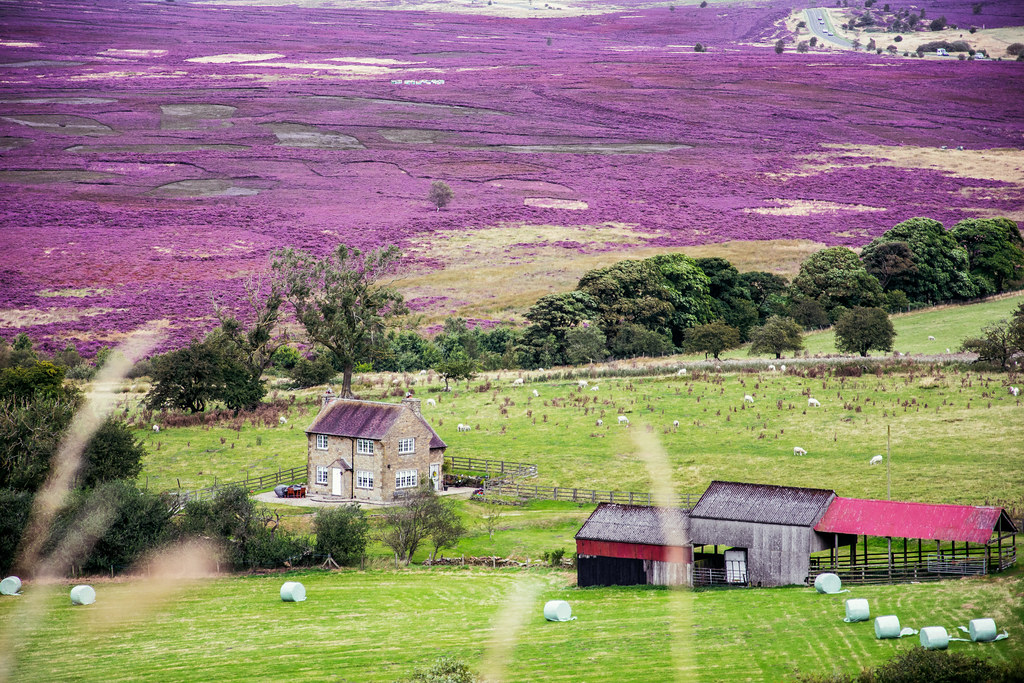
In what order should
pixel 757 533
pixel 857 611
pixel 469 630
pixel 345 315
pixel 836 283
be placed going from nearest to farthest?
pixel 857 611, pixel 469 630, pixel 757 533, pixel 345 315, pixel 836 283

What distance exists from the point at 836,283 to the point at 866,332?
75.4ft

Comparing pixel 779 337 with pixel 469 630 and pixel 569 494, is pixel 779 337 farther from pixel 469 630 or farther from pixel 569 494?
pixel 469 630

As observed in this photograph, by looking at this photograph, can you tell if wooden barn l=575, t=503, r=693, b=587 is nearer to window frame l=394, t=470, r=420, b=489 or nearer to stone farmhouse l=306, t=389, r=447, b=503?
stone farmhouse l=306, t=389, r=447, b=503

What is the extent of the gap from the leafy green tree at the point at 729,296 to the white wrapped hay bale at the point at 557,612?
65.7 metres

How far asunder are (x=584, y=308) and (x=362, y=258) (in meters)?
33.8

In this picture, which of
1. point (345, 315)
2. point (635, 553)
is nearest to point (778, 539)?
point (635, 553)

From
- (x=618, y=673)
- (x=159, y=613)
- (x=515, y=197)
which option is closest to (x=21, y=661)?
(x=159, y=613)

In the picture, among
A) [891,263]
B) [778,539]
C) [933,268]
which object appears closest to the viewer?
[778,539]

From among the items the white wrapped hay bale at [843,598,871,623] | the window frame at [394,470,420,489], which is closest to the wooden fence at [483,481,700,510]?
the window frame at [394,470,420,489]

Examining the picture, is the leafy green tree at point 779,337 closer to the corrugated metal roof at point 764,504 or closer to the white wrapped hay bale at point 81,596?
the corrugated metal roof at point 764,504

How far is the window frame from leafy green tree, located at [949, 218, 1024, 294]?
249ft

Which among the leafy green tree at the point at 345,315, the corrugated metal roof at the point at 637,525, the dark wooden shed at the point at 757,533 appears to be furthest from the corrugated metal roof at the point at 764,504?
the leafy green tree at the point at 345,315

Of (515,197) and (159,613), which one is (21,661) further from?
(515,197)

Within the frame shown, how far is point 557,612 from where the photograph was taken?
3766 centimetres
